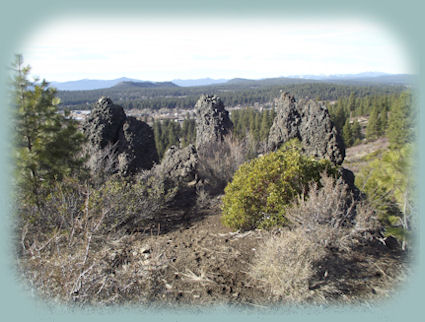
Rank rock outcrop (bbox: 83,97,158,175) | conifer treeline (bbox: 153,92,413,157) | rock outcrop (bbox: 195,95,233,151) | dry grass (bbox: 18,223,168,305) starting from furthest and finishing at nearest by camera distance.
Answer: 1. conifer treeline (bbox: 153,92,413,157)
2. rock outcrop (bbox: 195,95,233,151)
3. rock outcrop (bbox: 83,97,158,175)
4. dry grass (bbox: 18,223,168,305)

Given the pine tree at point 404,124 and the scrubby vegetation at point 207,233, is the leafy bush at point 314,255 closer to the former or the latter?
the scrubby vegetation at point 207,233

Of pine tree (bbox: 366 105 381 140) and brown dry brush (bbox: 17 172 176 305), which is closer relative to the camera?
brown dry brush (bbox: 17 172 176 305)

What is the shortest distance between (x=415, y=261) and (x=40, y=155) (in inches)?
314

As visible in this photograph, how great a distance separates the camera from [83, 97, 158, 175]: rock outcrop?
34.0ft

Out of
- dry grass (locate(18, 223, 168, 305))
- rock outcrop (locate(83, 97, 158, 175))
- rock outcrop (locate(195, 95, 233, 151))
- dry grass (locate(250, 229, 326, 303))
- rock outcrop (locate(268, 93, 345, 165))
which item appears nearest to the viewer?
dry grass (locate(18, 223, 168, 305))

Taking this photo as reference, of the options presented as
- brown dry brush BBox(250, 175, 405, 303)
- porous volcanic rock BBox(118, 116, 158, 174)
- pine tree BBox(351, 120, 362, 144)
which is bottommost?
pine tree BBox(351, 120, 362, 144)

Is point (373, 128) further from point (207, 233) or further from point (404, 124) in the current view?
point (207, 233)

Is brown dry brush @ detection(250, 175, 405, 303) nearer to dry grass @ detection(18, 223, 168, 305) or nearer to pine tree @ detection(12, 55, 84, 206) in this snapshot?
dry grass @ detection(18, 223, 168, 305)

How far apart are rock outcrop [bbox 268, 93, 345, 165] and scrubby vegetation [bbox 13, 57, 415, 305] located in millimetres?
2926

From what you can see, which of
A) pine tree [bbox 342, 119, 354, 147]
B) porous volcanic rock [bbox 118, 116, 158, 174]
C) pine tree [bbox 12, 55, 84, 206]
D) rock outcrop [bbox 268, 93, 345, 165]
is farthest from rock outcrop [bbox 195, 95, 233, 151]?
pine tree [bbox 342, 119, 354, 147]

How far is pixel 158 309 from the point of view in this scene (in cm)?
462

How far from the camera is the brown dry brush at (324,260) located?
15.9 ft

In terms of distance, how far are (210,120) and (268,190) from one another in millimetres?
10617

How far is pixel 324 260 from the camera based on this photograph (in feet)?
19.1
